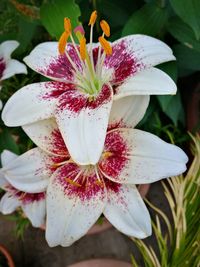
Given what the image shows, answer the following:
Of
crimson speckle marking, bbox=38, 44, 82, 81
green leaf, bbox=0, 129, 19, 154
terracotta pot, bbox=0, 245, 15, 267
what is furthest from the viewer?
terracotta pot, bbox=0, 245, 15, 267

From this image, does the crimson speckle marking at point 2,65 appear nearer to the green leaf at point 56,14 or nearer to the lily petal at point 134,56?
the green leaf at point 56,14

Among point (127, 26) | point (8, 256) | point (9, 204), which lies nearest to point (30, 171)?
point (9, 204)

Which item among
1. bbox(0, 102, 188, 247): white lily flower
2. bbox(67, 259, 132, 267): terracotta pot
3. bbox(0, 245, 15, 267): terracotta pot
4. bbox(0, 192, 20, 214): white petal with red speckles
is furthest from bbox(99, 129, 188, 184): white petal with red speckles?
bbox(0, 245, 15, 267): terracotta pot

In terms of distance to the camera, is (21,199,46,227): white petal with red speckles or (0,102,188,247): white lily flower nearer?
(0,102,188,247): white lily flower

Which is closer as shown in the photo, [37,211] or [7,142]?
[37,211]

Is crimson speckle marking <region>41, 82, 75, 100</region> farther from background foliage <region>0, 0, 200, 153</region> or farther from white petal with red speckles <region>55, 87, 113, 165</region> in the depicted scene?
background foliage <region>0, 0, 200, 153</region>

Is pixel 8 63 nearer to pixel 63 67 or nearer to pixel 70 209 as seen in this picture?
pixel 63 67

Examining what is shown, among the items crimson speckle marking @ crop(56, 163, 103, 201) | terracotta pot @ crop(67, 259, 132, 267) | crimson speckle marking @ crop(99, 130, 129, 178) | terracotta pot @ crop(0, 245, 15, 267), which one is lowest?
terracotta pot @ crop(0, 245, 15, 267)
